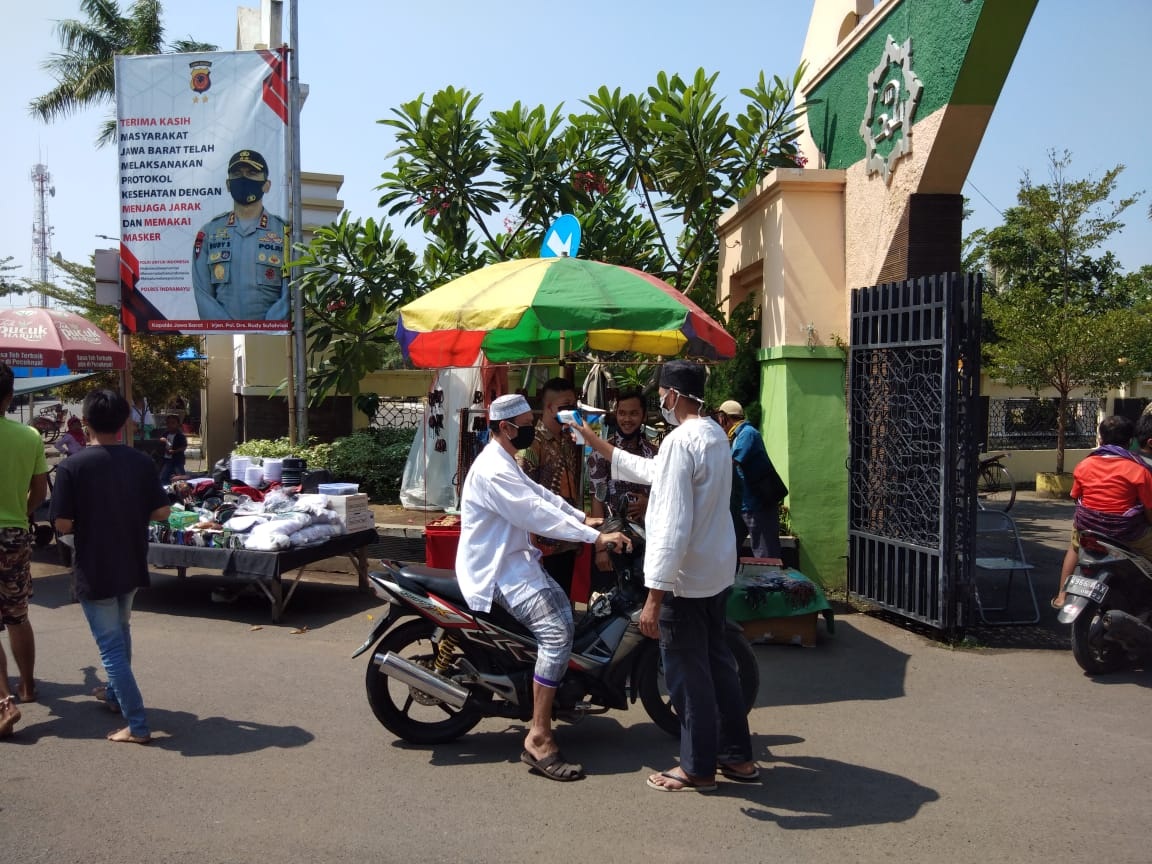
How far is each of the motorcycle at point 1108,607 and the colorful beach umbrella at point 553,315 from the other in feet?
9.21

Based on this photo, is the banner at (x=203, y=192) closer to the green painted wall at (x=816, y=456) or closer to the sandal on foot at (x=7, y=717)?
the green painted wall at (x=816, y=456)

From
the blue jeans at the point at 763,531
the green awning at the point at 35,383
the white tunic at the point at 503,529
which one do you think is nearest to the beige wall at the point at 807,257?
the blue jeans at the point at 763,531

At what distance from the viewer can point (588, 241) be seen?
11.4m

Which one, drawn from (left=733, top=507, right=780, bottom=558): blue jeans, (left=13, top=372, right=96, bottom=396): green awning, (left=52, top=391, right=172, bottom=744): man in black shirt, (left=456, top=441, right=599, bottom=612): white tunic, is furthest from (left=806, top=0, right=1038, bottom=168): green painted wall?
(left=13, top=372, right=96, bottom=396): green awning

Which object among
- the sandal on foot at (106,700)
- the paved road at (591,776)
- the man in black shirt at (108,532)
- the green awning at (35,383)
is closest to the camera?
the paved road at (591,776)

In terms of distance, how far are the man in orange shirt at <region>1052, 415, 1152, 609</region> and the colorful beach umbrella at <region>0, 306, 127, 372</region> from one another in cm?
941

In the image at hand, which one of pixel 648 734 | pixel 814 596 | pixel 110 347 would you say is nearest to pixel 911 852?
pixel 648 734

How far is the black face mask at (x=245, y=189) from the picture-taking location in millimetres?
11484

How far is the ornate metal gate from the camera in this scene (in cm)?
664

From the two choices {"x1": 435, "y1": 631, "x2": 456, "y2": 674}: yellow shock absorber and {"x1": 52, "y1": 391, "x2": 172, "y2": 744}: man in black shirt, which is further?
{"x1": 435, "y1": 631, "x2": 456, "y2": 674}: yellow shock absorber

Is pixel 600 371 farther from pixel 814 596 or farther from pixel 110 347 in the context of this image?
pixel 110 347

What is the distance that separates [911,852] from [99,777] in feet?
12.0

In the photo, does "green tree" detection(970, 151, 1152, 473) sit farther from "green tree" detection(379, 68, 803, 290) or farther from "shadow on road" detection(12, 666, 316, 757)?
"shadow on road" detection(12, 666, 316, 757)

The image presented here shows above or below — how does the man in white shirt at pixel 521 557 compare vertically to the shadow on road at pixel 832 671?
above
